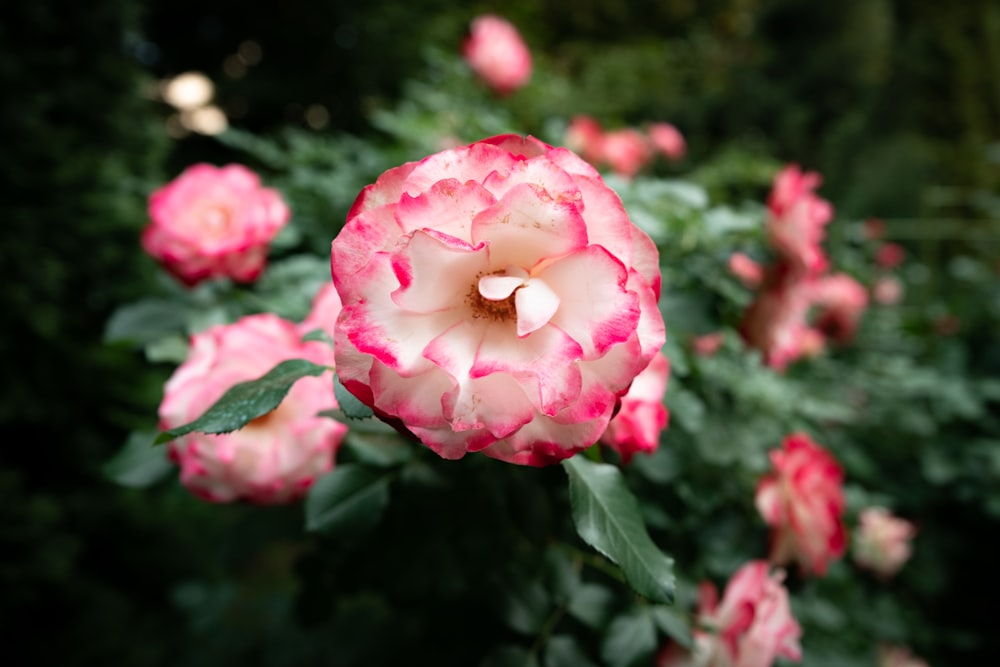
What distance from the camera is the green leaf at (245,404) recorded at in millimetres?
365

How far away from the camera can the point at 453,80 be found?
167 cm

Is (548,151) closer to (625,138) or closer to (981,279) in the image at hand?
(625,138)

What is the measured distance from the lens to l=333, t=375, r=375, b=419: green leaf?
0.36 m

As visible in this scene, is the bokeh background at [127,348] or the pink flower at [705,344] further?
the bokeh background at [127,348]

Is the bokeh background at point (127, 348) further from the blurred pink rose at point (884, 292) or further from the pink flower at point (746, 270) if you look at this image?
the pink flower at point (746, 270)

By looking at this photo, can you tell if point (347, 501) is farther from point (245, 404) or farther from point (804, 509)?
point (804, 509)

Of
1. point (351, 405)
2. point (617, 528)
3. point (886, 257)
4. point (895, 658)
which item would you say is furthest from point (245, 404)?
point (886, 257)

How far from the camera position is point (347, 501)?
19.8 inches

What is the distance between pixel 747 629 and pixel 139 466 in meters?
0.56

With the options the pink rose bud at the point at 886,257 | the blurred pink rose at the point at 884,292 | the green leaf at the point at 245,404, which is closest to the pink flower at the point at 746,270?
the green leaf at the point at 245,404

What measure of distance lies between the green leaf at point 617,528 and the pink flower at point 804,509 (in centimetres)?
33

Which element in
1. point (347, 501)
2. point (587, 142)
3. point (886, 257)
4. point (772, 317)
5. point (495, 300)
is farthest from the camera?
point (886, 257)

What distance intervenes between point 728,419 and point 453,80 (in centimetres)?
123

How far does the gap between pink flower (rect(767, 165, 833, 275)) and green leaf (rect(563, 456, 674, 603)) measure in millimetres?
455
